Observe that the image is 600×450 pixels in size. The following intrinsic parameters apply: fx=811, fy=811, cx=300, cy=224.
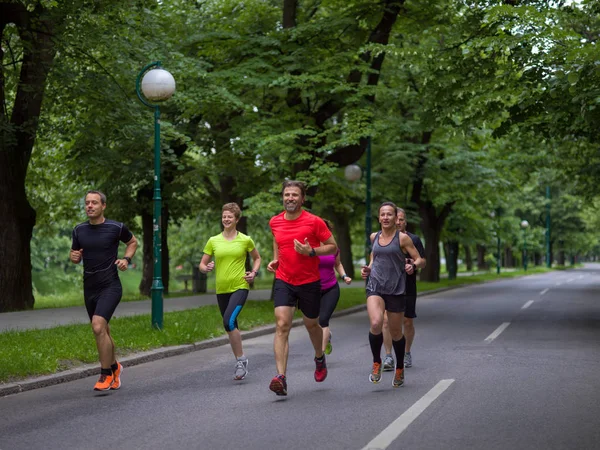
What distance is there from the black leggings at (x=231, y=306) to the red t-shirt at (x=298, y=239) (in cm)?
137

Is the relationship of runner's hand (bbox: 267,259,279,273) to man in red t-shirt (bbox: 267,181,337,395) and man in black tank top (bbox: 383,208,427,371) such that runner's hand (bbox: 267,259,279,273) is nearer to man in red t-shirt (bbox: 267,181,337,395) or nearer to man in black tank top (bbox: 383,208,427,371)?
man in red t-shirt (bbox: 267,181,337,395)

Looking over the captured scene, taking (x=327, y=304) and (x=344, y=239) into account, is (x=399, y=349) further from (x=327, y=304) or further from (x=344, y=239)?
(x=344, y=239)

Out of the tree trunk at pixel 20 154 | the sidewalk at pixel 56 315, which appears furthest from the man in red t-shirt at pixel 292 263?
the tree trunk at pixel 20 154

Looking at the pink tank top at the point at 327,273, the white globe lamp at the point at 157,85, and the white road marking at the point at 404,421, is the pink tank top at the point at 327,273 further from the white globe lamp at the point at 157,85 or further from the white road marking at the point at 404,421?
the white globe lamp at the point at 157,85

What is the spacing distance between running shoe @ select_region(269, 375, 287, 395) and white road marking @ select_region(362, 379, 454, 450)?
3.81 ft

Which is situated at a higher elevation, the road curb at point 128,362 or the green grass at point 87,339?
the green grass at point 87,339

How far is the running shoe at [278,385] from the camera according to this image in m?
7.21

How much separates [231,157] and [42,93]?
655cm

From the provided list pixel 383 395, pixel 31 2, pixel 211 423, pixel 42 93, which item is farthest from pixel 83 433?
pixel 42 93

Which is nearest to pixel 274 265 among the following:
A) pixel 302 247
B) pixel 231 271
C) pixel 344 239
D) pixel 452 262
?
pixel 302 247

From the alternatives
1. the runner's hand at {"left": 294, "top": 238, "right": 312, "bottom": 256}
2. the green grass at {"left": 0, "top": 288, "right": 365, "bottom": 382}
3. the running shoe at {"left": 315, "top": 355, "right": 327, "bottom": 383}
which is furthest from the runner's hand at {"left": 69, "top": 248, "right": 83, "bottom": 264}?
the running shoe at {"left": 315, "top": 355, "right": 327, "bottom": 383}

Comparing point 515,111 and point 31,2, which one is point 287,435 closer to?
point 31,2

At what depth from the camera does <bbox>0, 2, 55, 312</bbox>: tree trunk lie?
52.9 ft

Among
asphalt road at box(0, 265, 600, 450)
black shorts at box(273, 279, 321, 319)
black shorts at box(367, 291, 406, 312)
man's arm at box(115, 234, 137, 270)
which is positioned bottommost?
asphalt road at box(0, 265, 600, 450)
